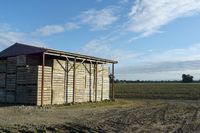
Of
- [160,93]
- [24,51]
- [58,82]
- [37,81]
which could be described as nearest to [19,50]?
[24,51]

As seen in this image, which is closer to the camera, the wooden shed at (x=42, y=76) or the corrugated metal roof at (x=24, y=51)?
the wooden shed at (x=42, y=76)

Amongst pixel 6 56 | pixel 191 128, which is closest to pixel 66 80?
pixel 6 56

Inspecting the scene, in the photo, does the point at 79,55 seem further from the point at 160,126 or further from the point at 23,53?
the point at 160,126

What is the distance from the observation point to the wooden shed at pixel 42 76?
25.7 metres

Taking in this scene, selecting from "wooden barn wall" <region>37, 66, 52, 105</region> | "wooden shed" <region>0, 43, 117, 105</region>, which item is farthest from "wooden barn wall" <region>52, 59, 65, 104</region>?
"wooden barn wall" <region>37, 66, 52, 105</region>

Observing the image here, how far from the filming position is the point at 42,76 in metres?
25.1

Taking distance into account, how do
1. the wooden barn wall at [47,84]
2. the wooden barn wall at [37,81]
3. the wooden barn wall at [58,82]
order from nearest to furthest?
the wooden barn wall at [47,84] → the wooden barn wall at [37,81] → the wooden barn wall at [58,82]

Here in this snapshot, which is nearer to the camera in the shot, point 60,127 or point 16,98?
point 60,127

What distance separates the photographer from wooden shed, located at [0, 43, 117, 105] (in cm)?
2569

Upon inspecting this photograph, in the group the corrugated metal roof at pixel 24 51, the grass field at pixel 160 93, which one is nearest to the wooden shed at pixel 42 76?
the corrugated metal roof at pixel 24 51

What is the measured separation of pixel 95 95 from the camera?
3284cm

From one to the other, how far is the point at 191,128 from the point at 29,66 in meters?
13.5

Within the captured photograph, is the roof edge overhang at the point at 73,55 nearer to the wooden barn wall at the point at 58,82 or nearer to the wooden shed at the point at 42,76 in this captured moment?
the wooden shed at the point at 42,76

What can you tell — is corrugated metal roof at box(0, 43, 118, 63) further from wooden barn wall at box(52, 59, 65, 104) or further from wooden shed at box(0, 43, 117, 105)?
wooden barn wall at box(52, 59, 65, 104)
